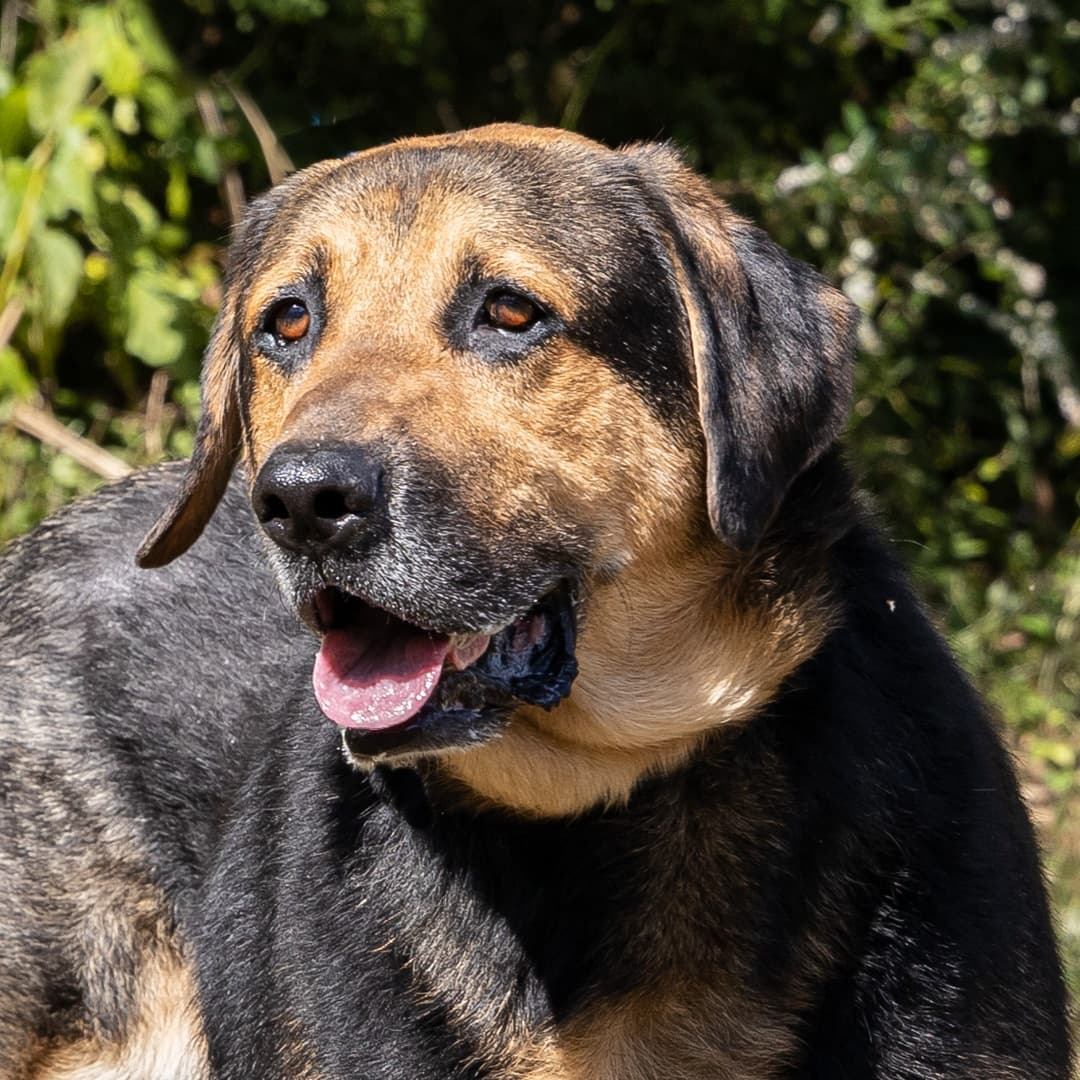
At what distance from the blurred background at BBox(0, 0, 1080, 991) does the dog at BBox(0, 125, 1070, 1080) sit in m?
2.58

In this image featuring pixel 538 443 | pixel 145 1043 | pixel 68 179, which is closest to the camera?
pixel 538 443

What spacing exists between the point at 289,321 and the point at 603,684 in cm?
97

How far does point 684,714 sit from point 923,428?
4.66 meters

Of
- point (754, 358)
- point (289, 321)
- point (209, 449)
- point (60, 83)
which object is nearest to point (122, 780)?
point (209, 449)

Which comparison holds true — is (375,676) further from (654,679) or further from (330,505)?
(654,679)

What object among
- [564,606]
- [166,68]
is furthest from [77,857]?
[166,68]

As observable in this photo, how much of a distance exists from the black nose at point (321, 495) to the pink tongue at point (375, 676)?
292 mm

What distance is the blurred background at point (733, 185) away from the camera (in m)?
6.86

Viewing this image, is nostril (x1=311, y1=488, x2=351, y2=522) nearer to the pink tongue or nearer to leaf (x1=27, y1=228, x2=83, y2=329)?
the pink tongue

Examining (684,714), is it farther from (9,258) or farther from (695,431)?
(9,258)

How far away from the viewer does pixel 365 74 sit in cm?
797

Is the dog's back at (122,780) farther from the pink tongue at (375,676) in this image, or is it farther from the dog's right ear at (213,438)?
the pink tongue at (375,676)

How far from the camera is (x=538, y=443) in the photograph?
343 centimetres

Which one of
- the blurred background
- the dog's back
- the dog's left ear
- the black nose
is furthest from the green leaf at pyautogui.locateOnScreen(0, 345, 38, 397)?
the black nose
